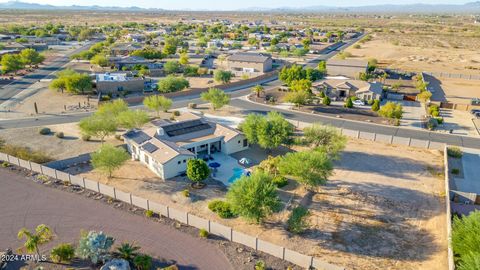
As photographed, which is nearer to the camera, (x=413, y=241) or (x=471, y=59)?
(x=413, y=241)

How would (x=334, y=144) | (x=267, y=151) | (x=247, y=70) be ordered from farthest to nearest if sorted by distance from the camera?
(x=247, y=70)
(x=267, y=151)
(x=334, y=144)

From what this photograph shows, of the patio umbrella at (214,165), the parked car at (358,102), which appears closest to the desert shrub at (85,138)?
the patio umbrella at (214,165)

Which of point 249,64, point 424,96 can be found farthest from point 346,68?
point 249,64

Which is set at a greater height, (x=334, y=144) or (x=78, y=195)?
(x=334, y=144)

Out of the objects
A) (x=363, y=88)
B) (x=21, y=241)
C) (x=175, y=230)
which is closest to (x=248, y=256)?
(x=175, y=230)

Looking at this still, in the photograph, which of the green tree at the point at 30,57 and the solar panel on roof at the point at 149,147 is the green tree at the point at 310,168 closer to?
the solar panel on roof at the point at 149,147

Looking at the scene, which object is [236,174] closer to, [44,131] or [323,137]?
[323,137]

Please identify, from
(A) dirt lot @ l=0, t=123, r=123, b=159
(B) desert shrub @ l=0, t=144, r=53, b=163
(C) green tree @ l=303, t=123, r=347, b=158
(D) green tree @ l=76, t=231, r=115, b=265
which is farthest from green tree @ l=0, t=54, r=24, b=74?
(C) green tree @ l=303, t=123, r=347, b=158

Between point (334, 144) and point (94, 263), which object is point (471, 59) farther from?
point (94, 263)
